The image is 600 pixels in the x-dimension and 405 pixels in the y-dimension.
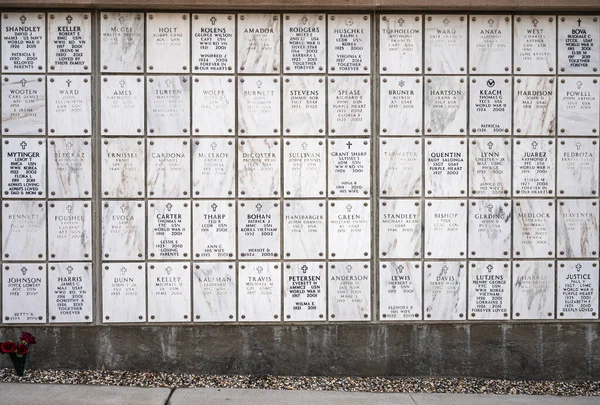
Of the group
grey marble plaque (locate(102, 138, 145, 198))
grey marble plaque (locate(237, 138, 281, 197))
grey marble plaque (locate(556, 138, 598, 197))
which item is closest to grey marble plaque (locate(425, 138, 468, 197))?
grey marble plaque (locate(556, 138, 598, 197))

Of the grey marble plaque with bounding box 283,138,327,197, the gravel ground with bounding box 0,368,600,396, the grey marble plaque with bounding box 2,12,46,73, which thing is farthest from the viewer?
the grey marble plaque with bounding box 283,138,327,197

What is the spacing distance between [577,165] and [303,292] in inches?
116

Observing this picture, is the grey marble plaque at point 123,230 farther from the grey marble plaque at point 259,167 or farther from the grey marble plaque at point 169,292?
the grey marble plaque at point 259,167

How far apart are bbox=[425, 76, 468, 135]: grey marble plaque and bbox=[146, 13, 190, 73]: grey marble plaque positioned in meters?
2.37

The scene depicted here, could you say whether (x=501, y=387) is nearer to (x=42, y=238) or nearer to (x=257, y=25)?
(x=257, y=25)

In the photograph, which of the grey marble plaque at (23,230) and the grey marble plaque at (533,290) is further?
the grey marble plaque at (533,290)

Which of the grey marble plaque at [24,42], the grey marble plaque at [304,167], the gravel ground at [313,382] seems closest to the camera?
the gravel ground at [313,382]

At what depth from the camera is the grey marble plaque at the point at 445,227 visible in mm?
5910

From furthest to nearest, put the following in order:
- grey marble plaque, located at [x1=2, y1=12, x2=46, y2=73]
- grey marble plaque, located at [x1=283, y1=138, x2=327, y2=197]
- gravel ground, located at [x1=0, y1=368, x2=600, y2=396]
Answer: grey marble plaque, located at [x1=283, y1=138, x2=327, y2=197], grey marble plaque, located at [x1=2, y1=12, x2=46, y2=73], gravel ground, located at [x1=0, y1=368, x2=600, y2=396]

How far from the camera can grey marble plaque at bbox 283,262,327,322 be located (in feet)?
19.3

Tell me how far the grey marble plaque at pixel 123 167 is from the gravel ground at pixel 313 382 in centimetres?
174

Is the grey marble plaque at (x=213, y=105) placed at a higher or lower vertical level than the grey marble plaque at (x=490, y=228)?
higher

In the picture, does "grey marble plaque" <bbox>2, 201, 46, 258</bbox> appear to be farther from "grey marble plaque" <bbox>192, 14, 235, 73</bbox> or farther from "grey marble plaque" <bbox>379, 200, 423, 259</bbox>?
"grey marble plaque" <bbox>379, 200, 423, 259</bbox>

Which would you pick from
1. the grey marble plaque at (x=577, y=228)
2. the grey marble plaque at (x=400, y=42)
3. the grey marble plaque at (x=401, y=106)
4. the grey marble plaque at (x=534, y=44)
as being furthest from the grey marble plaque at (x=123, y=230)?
the grey marble plaque at (x=577, y=228)
